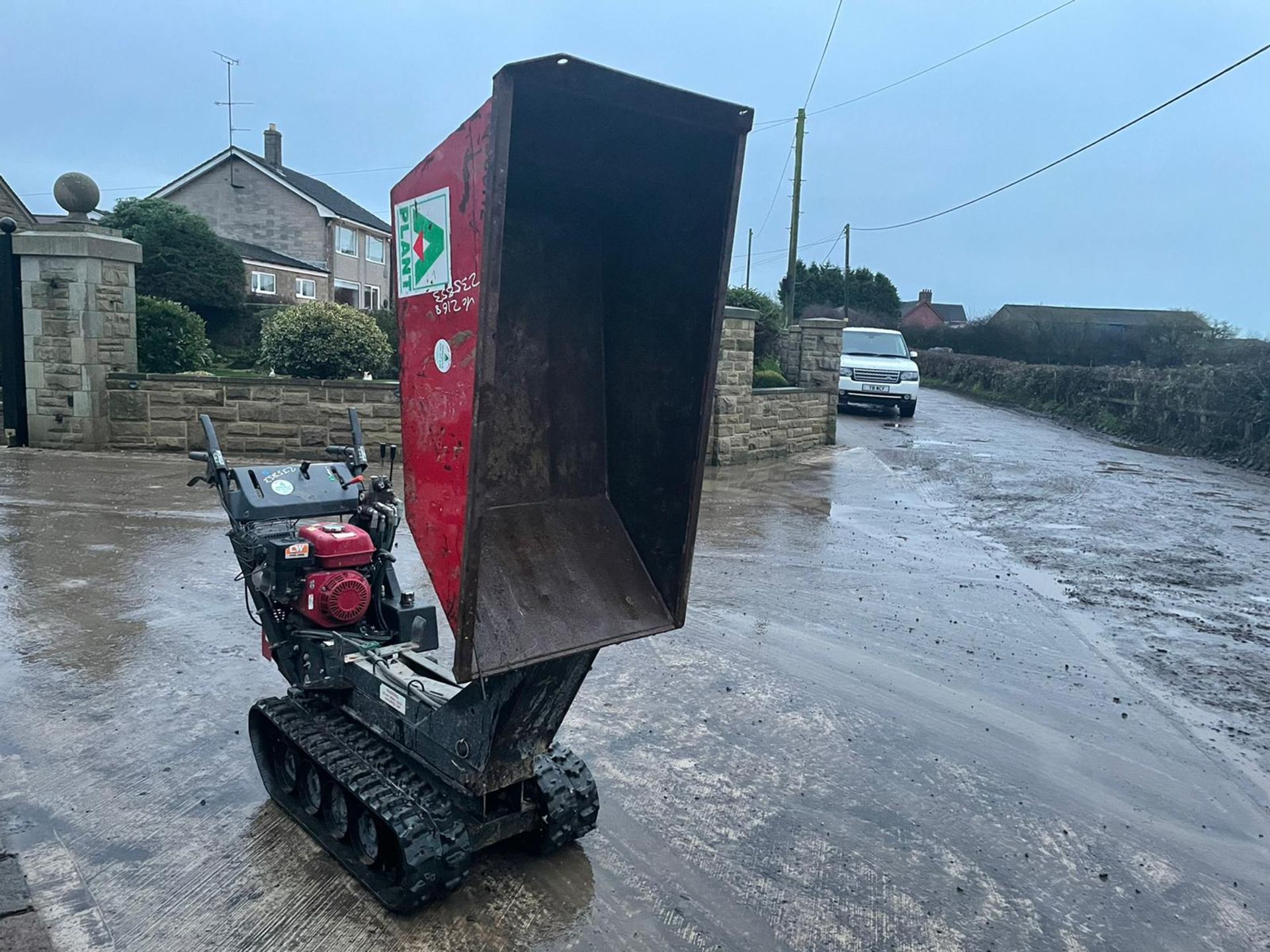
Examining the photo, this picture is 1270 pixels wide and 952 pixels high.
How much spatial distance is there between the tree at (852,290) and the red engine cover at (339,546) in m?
48.1

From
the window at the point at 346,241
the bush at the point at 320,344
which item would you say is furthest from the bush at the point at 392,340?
the window at the point at 346,241

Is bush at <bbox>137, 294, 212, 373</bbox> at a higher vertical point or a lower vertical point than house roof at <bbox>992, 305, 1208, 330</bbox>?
lower

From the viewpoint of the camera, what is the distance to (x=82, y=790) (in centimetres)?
404

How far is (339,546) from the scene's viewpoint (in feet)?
13.4

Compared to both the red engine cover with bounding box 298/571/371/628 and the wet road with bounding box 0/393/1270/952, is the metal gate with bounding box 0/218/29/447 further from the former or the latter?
the red engine cover with bounding box 298/571/371/628

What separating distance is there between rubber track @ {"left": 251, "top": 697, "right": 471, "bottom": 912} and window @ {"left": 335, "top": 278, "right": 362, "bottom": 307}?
37.9m

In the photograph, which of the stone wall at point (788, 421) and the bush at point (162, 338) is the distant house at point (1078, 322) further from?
the bush at point (162, 338)

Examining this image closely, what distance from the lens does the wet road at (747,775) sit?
3.38 metres

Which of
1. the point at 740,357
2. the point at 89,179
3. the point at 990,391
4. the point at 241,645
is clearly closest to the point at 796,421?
the point at 740,357

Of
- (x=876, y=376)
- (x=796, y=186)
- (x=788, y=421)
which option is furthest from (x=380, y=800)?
(x=796, y=186)

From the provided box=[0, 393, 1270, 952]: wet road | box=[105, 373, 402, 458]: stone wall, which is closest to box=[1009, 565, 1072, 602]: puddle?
box=[0, 393, 1270, 952]: wet road

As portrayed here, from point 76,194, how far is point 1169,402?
18.8 metres

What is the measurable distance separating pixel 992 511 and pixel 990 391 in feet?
67.3

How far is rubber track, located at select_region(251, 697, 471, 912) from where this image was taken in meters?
3.20
